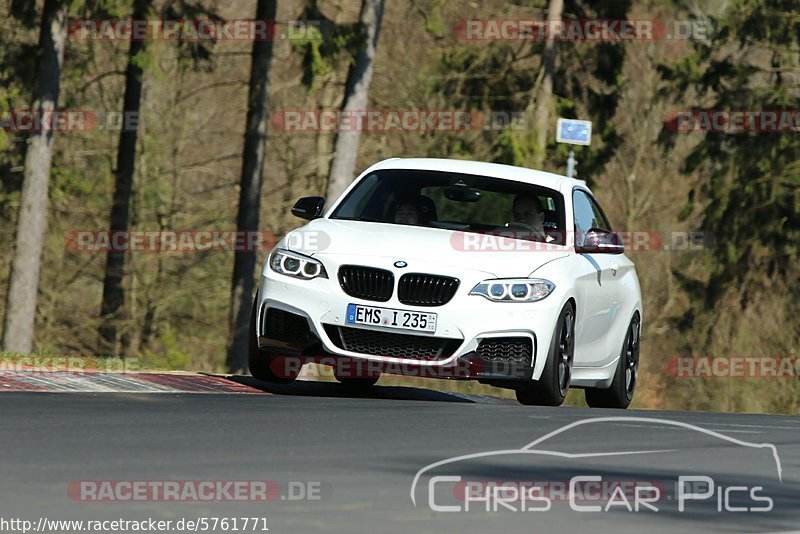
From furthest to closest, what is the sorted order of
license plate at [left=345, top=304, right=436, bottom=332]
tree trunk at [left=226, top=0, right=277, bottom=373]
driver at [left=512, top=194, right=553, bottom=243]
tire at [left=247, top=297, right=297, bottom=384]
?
tree trunk at [left=226, top=0, right=277, bottom=373] < driver at [left=512, top=194, right=553, bottom=243] < tire at [left=247, top=297, right=297, bottom=384] < license plate at [left=345, top=304, right=436, bottom=332]

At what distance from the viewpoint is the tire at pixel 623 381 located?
1412 cm

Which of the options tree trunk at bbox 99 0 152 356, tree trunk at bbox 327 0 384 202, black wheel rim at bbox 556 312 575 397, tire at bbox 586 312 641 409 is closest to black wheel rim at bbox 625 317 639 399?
tire at bbox 586 312 641 409

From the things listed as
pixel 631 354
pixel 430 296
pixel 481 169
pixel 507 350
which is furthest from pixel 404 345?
pixel 631 354

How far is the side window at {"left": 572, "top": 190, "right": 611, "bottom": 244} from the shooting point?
522 inches

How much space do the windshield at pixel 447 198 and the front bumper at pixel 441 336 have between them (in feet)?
4.00

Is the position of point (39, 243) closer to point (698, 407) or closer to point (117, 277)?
point (117, 277)

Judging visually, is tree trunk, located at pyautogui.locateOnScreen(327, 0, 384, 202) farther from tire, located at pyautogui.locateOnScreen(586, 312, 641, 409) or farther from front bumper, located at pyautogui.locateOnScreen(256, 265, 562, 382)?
front bumper, located at pyautogui.locateOnScreen(256, 265, 562, 382)

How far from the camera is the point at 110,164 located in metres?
37.9

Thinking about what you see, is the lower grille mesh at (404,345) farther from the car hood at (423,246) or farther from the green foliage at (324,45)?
the green foliage at (324,45)

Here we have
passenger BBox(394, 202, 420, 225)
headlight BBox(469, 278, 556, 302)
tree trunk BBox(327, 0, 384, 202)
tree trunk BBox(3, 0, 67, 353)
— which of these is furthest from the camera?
tree trunk BBox(327, 0, 384, 202)

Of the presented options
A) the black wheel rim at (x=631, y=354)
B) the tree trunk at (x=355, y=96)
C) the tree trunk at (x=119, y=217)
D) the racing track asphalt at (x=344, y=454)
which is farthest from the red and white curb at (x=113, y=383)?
the tree trunk at (x=119, y=217)

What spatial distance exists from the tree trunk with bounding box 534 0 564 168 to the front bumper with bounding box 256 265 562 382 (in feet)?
79.2

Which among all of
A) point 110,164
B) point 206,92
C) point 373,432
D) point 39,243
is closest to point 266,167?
point 206,92

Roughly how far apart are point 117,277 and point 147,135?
485 centimetres
